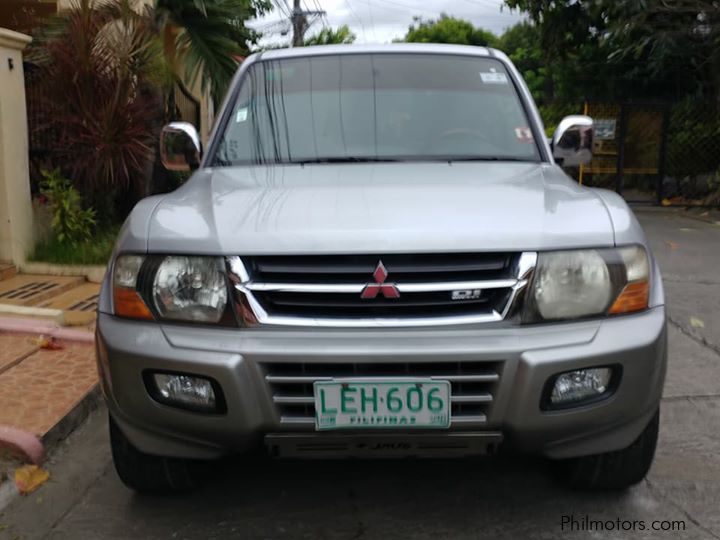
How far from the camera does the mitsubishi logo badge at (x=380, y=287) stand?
2203 millimetres

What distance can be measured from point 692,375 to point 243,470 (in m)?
2.61

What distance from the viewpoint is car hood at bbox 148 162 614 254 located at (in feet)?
7.26

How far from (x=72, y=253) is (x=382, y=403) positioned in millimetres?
4762

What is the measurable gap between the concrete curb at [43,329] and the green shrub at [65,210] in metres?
1.70

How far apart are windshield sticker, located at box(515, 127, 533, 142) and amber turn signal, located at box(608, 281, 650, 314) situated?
1.19 meters

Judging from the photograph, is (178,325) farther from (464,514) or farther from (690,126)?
(690,126)

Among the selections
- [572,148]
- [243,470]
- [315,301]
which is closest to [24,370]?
[243,470]

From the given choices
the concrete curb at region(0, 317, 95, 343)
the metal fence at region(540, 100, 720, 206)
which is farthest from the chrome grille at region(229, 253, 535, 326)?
the metal fence at region(540, 100, 720, 206)

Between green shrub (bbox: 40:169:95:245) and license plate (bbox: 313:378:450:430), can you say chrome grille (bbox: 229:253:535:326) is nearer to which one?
license plate (bbox: 313:378:450:430)

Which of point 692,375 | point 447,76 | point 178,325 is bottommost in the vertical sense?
point 692,375

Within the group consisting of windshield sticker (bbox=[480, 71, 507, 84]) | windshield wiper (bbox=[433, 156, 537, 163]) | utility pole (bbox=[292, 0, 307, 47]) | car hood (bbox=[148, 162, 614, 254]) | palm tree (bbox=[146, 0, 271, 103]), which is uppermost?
utility pole (bbox=[292, 0, 307, 47])

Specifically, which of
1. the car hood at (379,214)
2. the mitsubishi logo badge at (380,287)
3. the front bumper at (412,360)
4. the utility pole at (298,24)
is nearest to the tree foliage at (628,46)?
the car hood at (379,214)

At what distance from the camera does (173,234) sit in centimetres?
233

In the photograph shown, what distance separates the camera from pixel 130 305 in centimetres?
233
